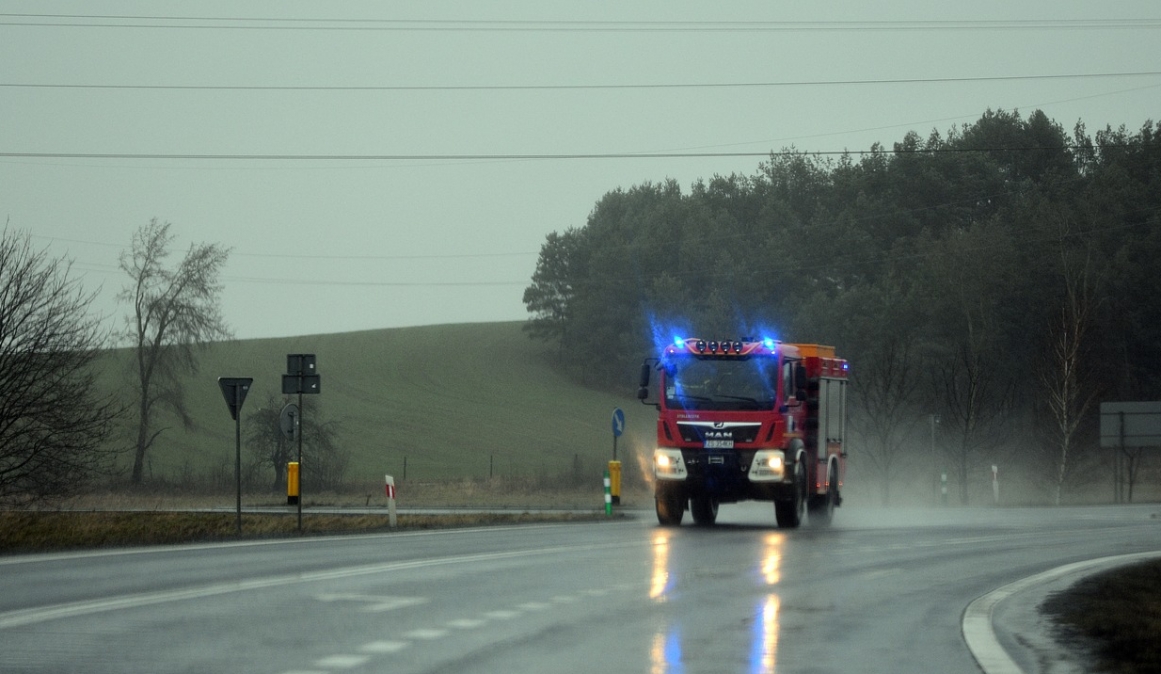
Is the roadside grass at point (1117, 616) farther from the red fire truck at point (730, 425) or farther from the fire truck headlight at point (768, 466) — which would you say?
the red fire truck at point (730, 425)

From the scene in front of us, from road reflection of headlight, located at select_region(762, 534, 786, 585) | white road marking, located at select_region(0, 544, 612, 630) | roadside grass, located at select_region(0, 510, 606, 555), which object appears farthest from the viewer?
roadside grass, located at select_region(0, 510, 606, 555)

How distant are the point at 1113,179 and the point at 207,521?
6831cm

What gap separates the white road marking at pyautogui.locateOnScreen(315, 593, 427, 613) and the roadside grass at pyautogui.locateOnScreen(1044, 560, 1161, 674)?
5196mm

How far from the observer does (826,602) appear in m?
13.6

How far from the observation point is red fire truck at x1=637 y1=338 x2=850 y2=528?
2697 cm

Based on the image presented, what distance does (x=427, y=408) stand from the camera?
89375 millimetres

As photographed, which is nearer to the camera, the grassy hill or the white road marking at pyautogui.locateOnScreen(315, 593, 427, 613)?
the white road marking at pyautogui.locateOnScreen(315, 593, 427, 613)

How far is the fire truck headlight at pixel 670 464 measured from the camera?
2731 centimetres

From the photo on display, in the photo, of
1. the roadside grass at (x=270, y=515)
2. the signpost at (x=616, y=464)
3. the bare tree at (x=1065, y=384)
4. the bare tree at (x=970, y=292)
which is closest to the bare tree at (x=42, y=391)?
the roadside grass at (x=270, y=515)

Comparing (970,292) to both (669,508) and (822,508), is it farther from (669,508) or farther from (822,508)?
(669,508)

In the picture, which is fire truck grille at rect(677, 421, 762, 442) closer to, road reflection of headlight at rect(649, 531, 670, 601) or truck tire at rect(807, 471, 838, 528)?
road reflection of headlight at rect(649, 531, 670, 601)

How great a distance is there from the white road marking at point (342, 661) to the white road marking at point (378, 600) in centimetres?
281

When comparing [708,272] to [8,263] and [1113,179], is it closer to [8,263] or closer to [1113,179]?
[1113,179]

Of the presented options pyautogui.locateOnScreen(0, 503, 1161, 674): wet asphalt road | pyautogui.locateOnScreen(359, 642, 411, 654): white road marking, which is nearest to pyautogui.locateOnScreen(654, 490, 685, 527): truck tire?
pyautogui.locateOnScreen(0, 503, 1161, 674): wet asphalt road
